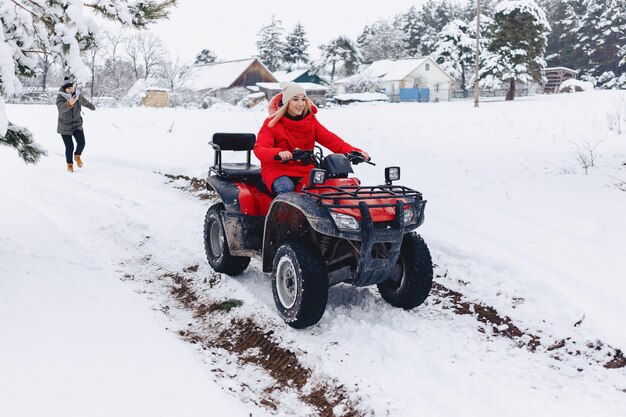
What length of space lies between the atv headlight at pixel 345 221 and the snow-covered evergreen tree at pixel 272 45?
7615 centimetres

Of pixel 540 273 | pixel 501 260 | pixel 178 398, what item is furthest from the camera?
pixel 501 260

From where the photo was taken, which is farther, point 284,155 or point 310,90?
point 310,90

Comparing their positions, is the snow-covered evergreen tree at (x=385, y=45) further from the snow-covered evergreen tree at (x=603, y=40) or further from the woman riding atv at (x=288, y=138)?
the woman riding atv at (x=288, y=138)

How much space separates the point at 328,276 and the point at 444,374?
49.0 inches

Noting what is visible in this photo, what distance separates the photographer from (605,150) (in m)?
10.7

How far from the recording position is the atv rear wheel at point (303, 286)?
13.8ft

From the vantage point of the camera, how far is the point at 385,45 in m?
80.8

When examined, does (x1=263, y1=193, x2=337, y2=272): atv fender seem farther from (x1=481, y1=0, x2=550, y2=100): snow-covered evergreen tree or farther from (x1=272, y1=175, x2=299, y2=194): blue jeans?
(x1=481, y1=0, x2=550, y2=100): snow-covered evergreen tree

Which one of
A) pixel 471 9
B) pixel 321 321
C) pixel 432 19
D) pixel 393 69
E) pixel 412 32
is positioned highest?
pixel 471 9

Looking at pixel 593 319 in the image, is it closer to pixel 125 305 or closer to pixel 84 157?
pixel 125 305

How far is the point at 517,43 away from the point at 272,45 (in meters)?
45.0

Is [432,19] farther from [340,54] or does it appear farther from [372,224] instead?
[372,224]

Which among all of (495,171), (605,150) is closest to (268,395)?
(495,171)

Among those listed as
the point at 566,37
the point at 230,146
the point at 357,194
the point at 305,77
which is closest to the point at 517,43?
the point at 305,77
